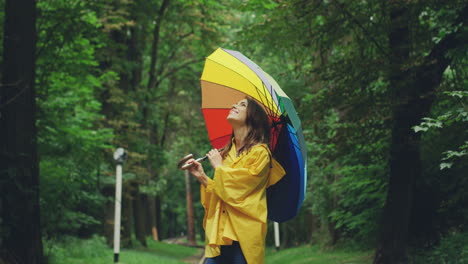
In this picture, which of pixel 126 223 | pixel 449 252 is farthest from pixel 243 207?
pixel 126 223

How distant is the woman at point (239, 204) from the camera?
3.98m

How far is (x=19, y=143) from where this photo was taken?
8312mm

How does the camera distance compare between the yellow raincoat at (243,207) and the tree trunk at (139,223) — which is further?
the tree trunk at (139,223)

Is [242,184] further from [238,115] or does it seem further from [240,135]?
[238,115]

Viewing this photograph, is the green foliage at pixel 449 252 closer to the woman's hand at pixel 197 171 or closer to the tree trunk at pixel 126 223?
the woman's hand at pixel 197 171

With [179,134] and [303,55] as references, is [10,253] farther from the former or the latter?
[179,134]

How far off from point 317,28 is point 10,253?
21.4ft

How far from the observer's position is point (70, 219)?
11.6m

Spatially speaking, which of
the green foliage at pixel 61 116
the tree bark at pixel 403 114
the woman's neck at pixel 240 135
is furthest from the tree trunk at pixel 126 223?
the woman's neck at pixel 240 135

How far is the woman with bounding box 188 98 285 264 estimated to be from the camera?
157 inches

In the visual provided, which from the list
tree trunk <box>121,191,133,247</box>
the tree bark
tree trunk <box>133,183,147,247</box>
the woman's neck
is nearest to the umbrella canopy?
the woman's neck

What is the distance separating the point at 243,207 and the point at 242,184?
0.17 metres

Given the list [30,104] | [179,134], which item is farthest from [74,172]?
[179,134]

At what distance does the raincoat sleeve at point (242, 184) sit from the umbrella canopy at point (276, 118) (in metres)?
0.55
